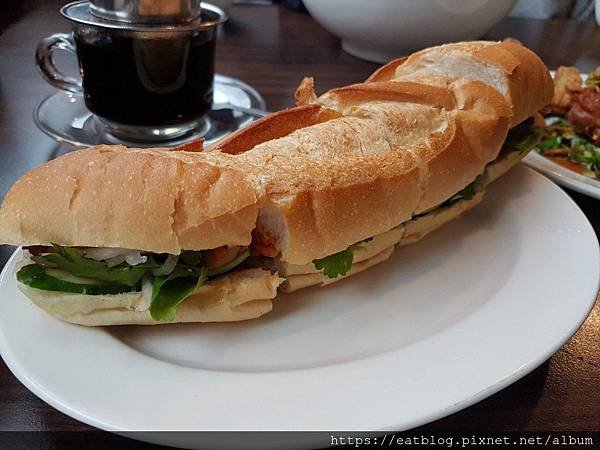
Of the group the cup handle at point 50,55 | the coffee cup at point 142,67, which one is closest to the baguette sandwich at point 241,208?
the coffee cup at point 142,67

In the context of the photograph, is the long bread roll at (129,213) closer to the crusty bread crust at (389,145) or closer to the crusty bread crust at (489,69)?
the crusty bread crust at (389,145)

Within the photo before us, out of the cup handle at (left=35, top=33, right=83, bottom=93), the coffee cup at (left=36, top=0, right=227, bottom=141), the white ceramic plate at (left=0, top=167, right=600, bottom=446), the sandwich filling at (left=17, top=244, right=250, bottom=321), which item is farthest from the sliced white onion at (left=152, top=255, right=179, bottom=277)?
the cup handle at (left=35, top=33, right=83, bottom=93)

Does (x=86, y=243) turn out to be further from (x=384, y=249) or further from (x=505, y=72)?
(x=505, y=72)

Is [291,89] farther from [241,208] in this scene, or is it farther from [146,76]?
[241,208]

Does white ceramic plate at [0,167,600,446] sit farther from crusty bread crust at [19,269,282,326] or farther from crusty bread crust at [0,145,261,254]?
crusty bread crust at [0,145,261,254]

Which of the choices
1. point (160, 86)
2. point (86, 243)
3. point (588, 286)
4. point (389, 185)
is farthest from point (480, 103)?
point (86, 243)

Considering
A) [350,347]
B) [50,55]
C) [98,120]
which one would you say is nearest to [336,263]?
[350,347]
